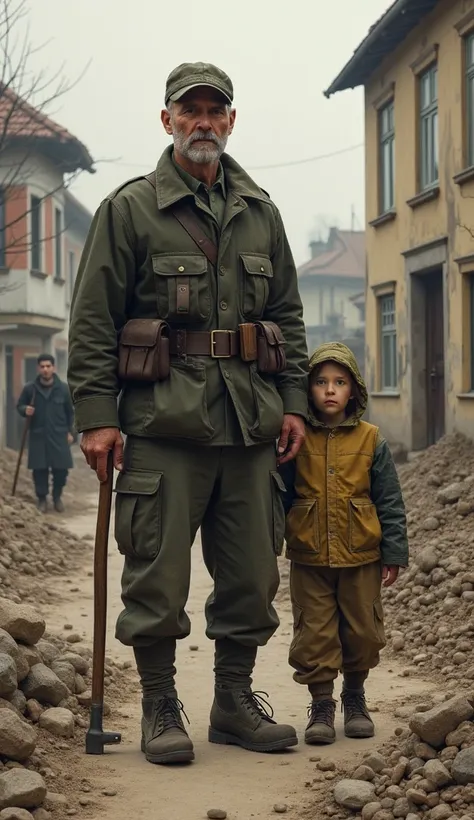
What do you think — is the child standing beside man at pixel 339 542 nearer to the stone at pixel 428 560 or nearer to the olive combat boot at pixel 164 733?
the olive combat boot at pixel 164 733

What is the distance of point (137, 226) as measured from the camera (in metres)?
4.45

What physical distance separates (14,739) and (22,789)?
0.34 m

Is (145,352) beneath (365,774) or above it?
above

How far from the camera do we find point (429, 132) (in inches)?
607

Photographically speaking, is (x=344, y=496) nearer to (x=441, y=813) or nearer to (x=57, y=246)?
(x=441, y=813)

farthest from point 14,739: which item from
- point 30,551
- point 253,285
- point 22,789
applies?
point 30,551

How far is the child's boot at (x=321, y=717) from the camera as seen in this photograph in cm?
457

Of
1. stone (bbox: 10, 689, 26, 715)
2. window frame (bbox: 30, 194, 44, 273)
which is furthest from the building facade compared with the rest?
stone (bbox: 10, 689, 26, 715)

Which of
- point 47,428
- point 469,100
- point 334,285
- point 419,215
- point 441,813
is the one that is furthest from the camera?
point 334,285

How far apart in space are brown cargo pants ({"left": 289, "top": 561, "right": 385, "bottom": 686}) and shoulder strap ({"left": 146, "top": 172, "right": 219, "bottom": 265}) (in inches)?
50.0

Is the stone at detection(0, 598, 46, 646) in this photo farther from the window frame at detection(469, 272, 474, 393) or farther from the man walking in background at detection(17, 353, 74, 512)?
the man walking in background at detection(17, 353, 74, 512)

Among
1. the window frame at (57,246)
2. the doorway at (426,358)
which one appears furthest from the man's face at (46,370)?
the window frame at (57,246)

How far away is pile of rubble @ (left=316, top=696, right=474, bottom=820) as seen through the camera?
11.8 ft

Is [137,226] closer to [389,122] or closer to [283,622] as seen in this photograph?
[283,622]
